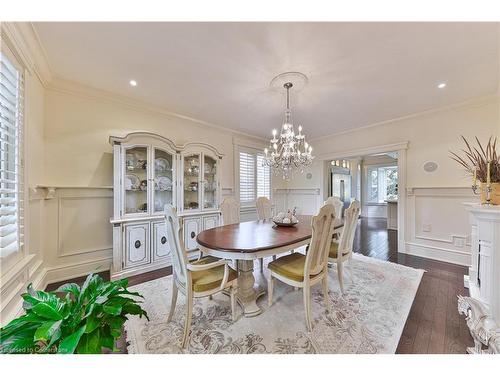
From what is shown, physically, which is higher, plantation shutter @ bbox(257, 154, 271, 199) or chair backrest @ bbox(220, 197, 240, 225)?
plantation shutter @ bbox(257, 154, 271, 199)

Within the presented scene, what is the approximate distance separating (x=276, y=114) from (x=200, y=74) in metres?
1.59

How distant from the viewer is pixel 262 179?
5.03 meters

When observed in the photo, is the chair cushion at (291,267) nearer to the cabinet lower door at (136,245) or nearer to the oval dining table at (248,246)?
the oval dining table at (248,246)

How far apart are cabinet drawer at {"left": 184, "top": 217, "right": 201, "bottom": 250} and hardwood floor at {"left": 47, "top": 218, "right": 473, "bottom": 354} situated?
0.48 metres

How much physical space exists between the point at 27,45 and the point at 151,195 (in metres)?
1.86

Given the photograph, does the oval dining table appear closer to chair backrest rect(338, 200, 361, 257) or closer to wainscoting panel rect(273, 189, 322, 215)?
chair backrest rect(338, 200, 361, 257)

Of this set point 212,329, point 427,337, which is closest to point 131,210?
point 212,329

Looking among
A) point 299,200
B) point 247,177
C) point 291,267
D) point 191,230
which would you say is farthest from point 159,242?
point 299,200

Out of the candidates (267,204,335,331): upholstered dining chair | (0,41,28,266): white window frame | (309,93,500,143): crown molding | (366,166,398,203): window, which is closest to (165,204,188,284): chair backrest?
(267,204,335,331): upholstered dining chair

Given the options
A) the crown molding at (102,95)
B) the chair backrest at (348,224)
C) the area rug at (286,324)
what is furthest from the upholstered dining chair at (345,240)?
the crown molding at (102,95)

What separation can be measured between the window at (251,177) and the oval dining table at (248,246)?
2.32 m

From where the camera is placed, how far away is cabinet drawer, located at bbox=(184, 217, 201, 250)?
3.23 metres

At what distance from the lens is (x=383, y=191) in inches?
313
